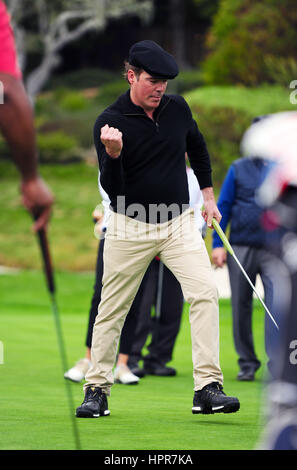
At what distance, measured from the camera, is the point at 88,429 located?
5.52 m

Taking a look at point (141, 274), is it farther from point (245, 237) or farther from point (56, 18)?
point (56, 18)

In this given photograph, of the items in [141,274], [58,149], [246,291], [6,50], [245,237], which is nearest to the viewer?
[6,50]

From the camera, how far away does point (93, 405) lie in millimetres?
5992

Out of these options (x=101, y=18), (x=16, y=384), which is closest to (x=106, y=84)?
(x=101, y=18)

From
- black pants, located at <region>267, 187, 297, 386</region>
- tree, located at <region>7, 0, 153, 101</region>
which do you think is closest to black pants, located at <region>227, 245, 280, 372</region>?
black pants, located at <region>267, 187, 297, 386</region>

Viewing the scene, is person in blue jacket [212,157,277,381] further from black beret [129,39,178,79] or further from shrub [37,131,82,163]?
shrub [37,131,82,163]

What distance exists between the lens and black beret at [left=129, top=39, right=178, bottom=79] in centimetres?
580

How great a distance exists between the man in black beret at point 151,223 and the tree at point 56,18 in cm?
2955

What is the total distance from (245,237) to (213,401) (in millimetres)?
2866

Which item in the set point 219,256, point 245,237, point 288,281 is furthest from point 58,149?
point 288,281

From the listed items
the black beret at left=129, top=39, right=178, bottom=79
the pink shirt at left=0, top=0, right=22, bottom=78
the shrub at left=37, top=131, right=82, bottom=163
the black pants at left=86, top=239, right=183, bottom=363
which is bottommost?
the shrub at left=37, top=131, right=82, bottom=163

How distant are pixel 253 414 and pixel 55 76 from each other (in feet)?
Result: 110

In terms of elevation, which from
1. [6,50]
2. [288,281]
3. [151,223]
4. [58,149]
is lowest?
[58,149]

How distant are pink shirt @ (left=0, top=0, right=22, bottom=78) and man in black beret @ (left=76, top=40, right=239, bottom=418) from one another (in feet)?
6.00
